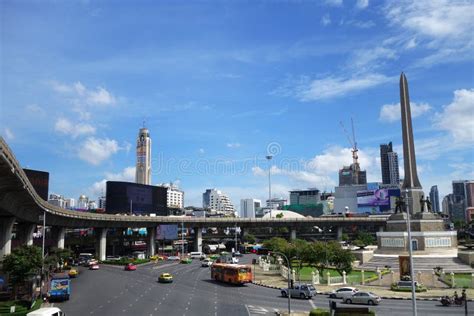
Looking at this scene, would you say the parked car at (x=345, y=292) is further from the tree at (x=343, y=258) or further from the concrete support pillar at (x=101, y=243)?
the concrete support pillar at (x=101, y=243)

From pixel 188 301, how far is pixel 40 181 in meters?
74.3

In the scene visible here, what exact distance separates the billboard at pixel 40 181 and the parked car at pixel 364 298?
83.1 metres

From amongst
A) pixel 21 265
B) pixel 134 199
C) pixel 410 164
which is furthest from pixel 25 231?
pixel 410 164

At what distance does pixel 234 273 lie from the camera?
192 feet

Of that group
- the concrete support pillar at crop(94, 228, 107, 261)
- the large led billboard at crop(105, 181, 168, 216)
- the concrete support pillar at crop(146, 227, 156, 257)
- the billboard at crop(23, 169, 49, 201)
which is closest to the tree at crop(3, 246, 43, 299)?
the billboard at crop(23, 169, 49, 201)

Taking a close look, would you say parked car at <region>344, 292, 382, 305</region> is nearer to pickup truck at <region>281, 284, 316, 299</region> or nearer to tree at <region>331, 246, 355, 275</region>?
pickup truck at <region>281, 284, 316, 299</region>

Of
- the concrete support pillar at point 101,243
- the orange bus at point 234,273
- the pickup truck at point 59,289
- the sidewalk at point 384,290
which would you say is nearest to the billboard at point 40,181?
the concrete support pillar at point 101,243

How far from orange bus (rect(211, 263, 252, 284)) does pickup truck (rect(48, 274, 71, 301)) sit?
68.9ft

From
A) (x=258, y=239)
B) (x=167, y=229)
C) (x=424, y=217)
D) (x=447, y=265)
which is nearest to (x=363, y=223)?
(x=258, y=239)

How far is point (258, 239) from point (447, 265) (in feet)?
430

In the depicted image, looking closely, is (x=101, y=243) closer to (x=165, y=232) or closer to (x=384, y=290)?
(x=165, y=232)

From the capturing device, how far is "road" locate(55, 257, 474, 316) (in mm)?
38688

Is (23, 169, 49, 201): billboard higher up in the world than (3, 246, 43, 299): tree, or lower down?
higher up

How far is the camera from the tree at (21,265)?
4925 centimetres
